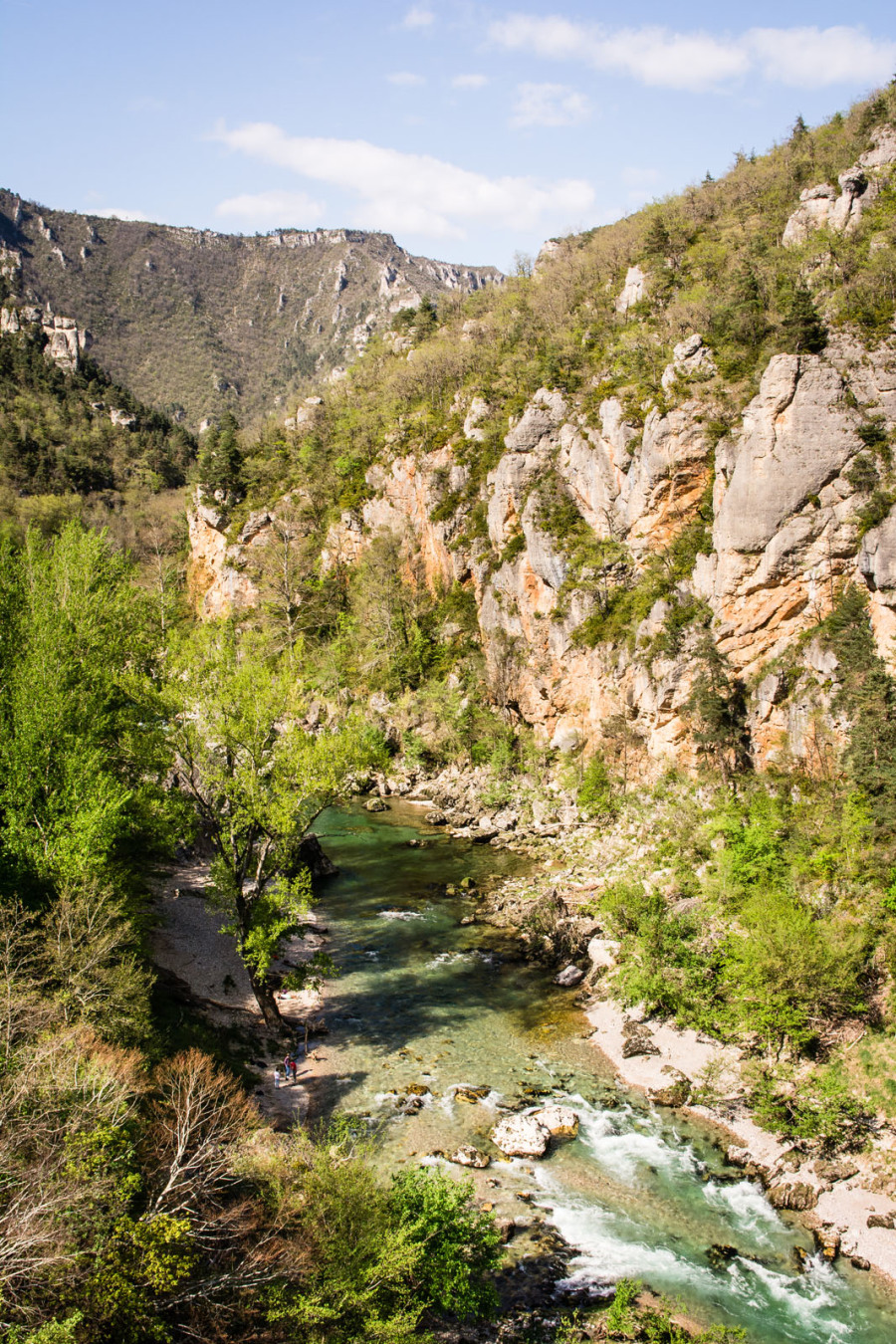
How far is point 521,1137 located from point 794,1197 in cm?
619

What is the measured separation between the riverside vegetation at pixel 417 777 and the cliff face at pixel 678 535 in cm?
79

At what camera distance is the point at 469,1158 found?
16.7 meters

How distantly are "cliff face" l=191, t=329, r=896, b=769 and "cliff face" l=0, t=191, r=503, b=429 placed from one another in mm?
106559

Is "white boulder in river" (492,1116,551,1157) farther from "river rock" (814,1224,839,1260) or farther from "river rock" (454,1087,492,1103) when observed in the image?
"river rock" (814,1224,839,1260)

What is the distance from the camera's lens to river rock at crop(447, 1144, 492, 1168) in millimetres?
16609

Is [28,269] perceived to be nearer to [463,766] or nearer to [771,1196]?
[463,766]

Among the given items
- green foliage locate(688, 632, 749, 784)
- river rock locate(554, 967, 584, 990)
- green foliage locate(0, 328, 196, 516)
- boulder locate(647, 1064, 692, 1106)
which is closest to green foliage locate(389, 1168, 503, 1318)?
boulder locate(647, 1064, 692, 1106)

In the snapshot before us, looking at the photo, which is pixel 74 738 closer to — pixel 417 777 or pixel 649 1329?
pixel 649 1329

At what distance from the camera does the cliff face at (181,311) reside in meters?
156

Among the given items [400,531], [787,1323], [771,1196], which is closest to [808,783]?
[771,1196]

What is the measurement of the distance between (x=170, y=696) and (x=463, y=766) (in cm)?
3274

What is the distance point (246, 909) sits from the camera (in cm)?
2106

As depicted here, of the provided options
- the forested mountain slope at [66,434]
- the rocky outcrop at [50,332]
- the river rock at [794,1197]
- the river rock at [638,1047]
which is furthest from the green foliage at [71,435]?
the river rock at [794,1197]

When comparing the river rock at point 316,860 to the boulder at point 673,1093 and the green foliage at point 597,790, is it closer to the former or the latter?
the green foliage at point 597,790
